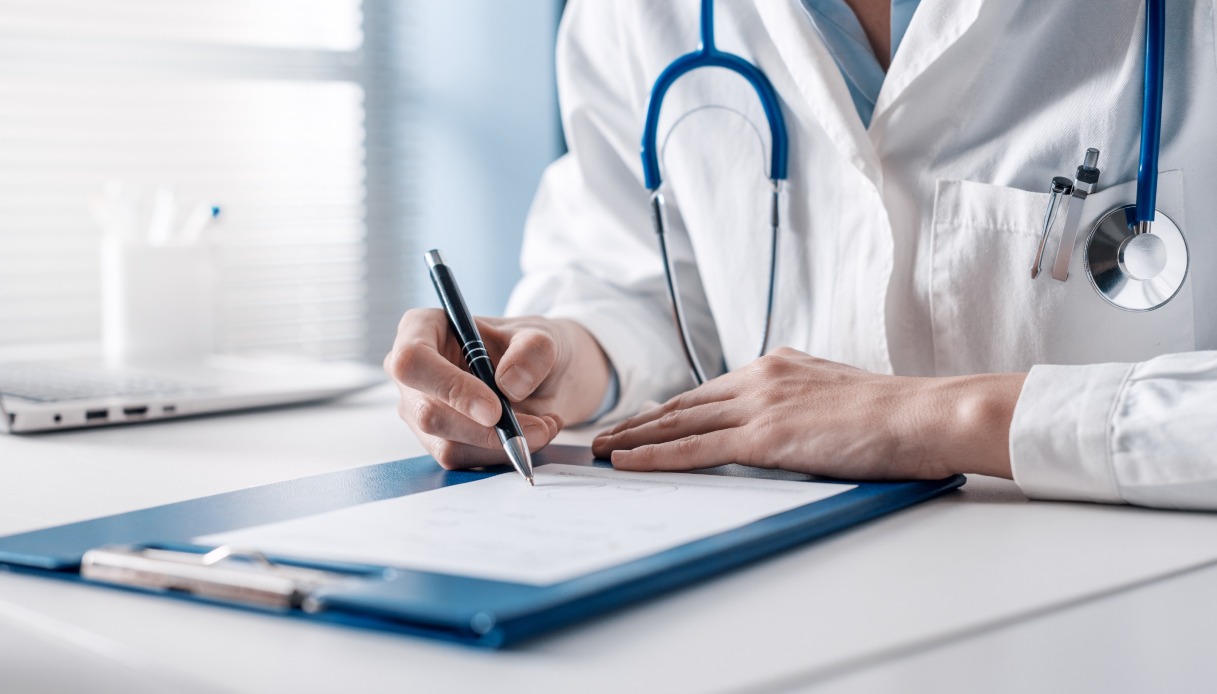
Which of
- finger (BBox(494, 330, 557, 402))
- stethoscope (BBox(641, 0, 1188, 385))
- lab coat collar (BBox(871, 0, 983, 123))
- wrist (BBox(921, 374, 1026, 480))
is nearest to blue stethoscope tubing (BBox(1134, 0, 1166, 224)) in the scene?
stethoscope (BBox(641, 0, 1188, 385))

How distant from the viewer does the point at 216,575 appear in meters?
0.45

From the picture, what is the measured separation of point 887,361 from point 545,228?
486 mm

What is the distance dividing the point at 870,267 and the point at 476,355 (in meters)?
0.36

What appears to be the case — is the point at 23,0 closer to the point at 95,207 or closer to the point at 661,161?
the point at 95,207

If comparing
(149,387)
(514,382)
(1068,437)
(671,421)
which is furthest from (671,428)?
(149,387)

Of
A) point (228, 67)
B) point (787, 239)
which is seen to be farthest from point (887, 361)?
point (228, 67)

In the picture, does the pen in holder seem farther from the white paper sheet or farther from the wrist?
the wrist

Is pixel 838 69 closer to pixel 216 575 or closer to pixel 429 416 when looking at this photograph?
pixel 429 416

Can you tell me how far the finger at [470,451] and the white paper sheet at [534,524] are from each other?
5 centimetres

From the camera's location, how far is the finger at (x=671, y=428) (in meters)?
0.75

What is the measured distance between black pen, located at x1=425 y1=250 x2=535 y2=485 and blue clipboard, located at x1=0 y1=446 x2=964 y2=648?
2 centimetres

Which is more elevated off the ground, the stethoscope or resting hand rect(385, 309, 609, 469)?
the stethoscope

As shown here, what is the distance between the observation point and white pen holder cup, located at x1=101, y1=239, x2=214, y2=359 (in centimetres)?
137

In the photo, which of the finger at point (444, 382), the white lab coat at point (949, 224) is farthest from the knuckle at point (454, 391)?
the white lab coat at point (949, 224)
